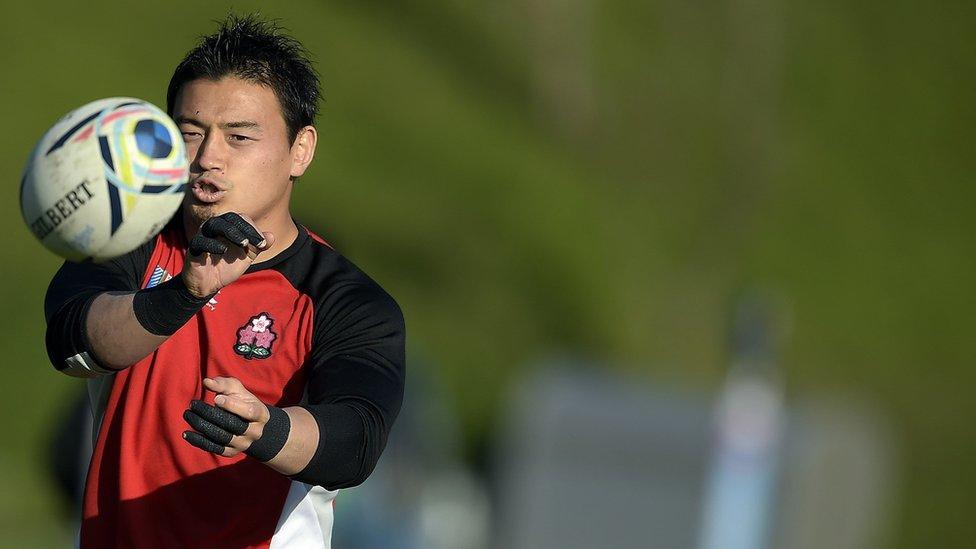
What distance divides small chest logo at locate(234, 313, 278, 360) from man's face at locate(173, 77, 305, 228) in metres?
0.35

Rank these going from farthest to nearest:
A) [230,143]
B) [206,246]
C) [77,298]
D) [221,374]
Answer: [221,374]
[230,143]
[77,298]
[206,246]

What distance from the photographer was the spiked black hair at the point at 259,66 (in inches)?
183

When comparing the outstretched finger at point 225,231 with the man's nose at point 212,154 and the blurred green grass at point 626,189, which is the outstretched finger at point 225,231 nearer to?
the man's nose at point 212,154

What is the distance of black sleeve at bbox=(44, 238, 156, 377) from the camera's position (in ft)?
14.4

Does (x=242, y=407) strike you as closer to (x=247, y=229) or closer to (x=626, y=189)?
(x=247, y=229)

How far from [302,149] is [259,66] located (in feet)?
1.09

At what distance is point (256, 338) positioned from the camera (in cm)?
475

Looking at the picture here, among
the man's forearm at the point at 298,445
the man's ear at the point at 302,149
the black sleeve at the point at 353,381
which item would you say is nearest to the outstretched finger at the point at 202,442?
the man's forearm at the point at 298,445

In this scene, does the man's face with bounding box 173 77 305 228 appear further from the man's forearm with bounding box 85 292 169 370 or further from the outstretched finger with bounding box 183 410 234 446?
the outstretched finger with bounding box 183 410 234 446

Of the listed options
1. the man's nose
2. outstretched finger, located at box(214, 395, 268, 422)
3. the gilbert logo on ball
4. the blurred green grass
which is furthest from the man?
the blurred green grass

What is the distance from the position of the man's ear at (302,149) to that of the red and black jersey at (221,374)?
0.27 meters

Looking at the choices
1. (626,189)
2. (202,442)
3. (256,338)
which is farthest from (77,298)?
(626,189)

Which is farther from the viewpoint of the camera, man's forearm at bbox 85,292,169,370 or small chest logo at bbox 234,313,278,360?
small chest logo at bbox 234,313,278,360

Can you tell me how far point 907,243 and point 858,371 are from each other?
5.19m
